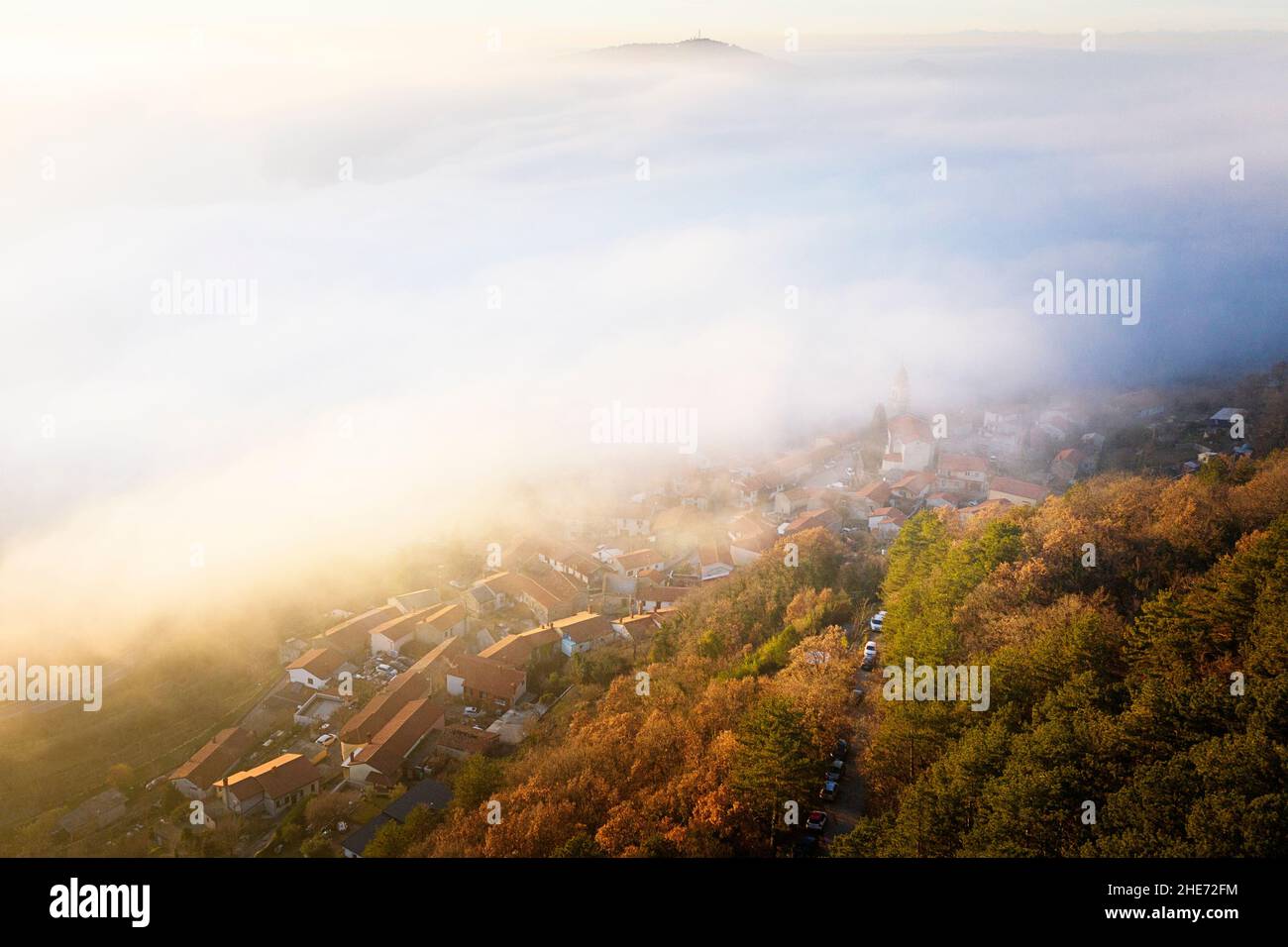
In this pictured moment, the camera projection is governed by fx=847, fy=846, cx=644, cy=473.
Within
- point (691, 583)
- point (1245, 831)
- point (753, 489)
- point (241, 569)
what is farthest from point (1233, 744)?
point (241, 569)

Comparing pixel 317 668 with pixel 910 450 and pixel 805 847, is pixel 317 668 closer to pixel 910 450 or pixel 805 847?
pixel 805 847

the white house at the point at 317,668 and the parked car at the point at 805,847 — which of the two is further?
the white house at the point at 317,668

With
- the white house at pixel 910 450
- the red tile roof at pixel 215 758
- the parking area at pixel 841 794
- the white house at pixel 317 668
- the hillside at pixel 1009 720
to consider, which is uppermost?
the white house at pixel 910 450

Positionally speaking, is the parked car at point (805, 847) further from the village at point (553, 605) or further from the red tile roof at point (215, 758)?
the red tile roof at point (215, 758)

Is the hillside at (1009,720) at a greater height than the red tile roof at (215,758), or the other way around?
the hillside at (1009,720)

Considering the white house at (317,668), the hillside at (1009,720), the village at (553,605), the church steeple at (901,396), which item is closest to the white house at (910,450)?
the village at (553,605)

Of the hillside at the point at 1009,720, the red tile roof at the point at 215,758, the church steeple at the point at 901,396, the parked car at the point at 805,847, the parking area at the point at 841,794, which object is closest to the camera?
the hillside at the point at 1009,720
